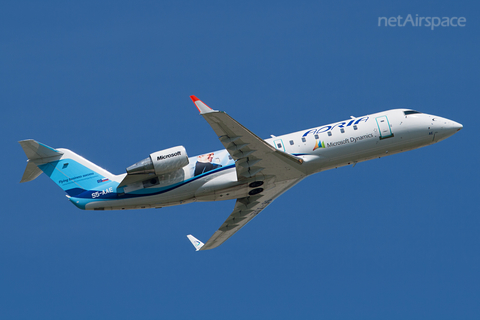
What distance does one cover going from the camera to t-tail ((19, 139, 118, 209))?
1453 inches

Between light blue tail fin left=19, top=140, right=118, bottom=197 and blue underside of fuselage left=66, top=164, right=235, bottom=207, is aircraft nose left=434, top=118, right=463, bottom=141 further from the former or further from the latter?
light blue tail fin left=19, top=140, right=118, bottom=197

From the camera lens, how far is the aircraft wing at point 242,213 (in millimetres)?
39688

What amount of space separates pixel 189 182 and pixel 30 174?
980cm

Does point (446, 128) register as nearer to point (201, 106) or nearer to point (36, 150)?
point (201, 106)

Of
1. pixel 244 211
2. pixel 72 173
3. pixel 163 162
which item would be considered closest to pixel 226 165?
pixel 163 162

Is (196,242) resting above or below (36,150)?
below

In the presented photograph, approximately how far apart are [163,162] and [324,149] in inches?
393

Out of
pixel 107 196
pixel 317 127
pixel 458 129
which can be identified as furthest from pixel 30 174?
pixel 458 129

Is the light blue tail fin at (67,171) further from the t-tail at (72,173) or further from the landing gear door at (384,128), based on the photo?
the landing gear door at (384,128)

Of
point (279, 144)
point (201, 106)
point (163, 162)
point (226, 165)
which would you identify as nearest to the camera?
point (201, 106)

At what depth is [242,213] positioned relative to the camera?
41969 mm

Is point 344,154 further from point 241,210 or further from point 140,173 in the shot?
point 140,173

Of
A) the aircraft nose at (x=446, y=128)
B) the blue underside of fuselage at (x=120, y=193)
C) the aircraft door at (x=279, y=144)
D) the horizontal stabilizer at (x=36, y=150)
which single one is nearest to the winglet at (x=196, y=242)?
the blue underside of fuselage at (x=120, y=193)

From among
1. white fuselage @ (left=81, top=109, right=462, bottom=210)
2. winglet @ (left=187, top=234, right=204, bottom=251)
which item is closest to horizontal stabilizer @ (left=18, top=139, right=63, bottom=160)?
white fuselage @ (left=81, top=109, right=462, bottom=210)
